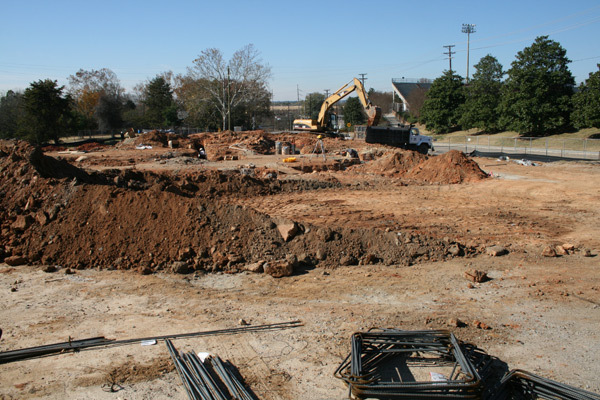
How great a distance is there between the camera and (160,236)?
973 cm

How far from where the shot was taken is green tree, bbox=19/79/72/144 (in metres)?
38.4

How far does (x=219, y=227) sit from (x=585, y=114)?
1415 inches

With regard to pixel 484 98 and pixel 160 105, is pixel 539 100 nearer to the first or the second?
pixel 484 98

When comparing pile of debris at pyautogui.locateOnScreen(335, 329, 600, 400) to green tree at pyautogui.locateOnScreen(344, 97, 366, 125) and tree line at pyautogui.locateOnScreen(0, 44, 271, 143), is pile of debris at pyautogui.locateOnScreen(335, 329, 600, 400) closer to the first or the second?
tree line at pyautogui.locateOnScreen(0, 44, 271, 143)

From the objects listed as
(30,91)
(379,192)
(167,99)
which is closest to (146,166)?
(379,192)

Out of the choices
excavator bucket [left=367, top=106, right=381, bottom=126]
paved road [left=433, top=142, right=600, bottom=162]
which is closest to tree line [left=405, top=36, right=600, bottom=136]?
paved road [left=433, top=142, right=600, bottom=162]

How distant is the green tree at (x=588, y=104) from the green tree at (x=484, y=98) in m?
8.40

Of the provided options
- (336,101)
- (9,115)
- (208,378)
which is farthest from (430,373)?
(9,115)

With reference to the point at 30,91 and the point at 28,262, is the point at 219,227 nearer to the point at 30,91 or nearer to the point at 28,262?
the point at 28,262

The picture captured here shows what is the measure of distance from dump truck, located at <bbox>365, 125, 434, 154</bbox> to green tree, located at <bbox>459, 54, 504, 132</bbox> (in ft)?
58.7

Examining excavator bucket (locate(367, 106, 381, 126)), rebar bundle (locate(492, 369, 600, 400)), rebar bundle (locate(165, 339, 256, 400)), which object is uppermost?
excavator bucket (locate(367, 106, 381, 126))

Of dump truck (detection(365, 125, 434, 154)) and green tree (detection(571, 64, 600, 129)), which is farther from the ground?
green tree (detection(571, 64, 600, 129))

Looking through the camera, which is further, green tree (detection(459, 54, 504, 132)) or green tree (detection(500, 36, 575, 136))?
green tree (detection(459, 54, 504, 132))

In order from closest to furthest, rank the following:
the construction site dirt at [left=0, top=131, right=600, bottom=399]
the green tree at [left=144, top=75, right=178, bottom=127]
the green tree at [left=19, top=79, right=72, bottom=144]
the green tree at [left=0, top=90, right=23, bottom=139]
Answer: the construction site dirt at [left=0, top=131, right=600, bottom=399]
the green tree at [left=19, top=79, right=72, bottom=144]
the green tree at [left=0, top=90, right=23, bottom=139]
the green tree at [left=144, top=75, right=178, bottom=127]
